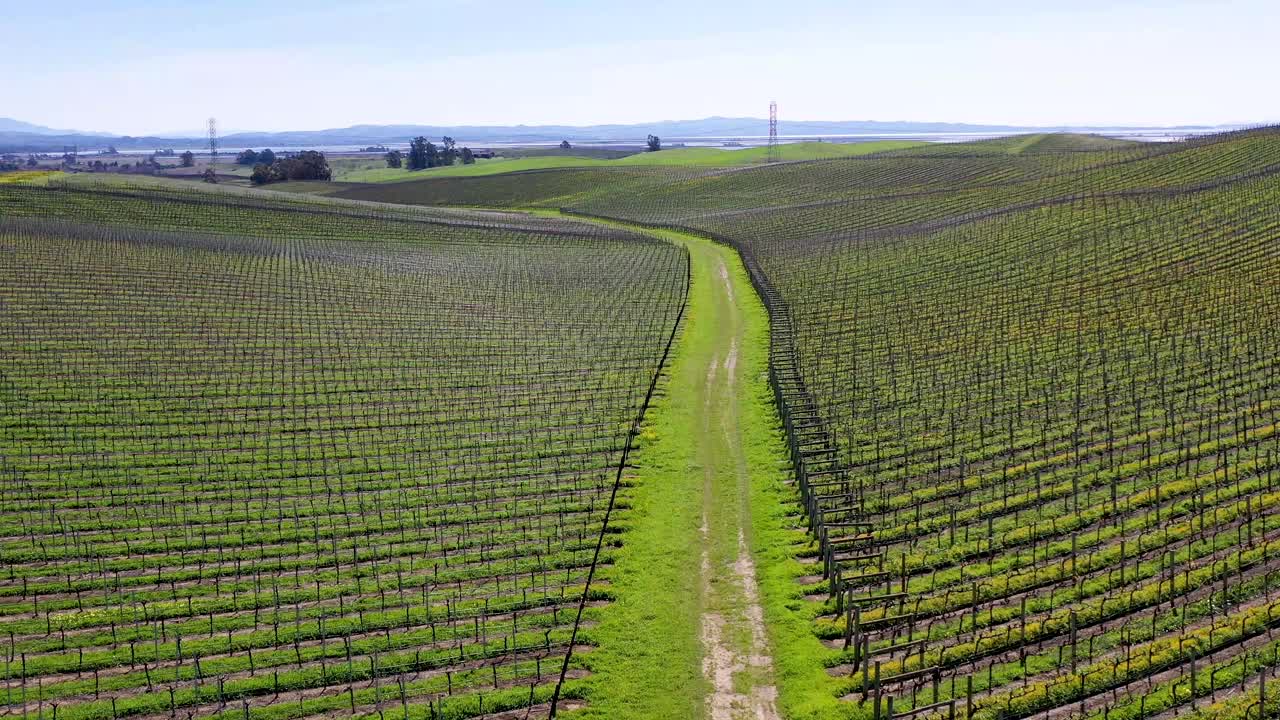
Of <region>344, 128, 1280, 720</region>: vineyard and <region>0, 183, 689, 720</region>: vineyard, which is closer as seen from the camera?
<region>344, 128, 1280, 720</region>: vineyard

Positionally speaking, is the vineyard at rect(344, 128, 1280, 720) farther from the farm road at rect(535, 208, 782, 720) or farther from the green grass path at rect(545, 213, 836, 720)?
the farm road at rect(535, 208, 782, 720)

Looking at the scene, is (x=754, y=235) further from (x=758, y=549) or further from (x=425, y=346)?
(x=758, y=549)

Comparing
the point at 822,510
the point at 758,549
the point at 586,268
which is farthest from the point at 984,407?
the point at 586,268

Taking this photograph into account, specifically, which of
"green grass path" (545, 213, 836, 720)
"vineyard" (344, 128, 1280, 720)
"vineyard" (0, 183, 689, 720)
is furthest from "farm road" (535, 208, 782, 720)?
"vineyard" (344, 128, 1280, 720)

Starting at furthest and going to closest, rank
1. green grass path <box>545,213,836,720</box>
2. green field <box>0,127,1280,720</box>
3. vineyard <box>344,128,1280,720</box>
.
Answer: green field <box>0,127,1280,720</box>, green grass path <box>545,213,836,720</box>, vineyard <box>344,128,1280,720</box>

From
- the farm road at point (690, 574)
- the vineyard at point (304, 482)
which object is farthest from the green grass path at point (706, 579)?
the vineyard at point (304, 482)

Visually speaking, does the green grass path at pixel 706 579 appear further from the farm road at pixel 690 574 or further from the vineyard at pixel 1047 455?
the vineyard at pixel 1047 455
